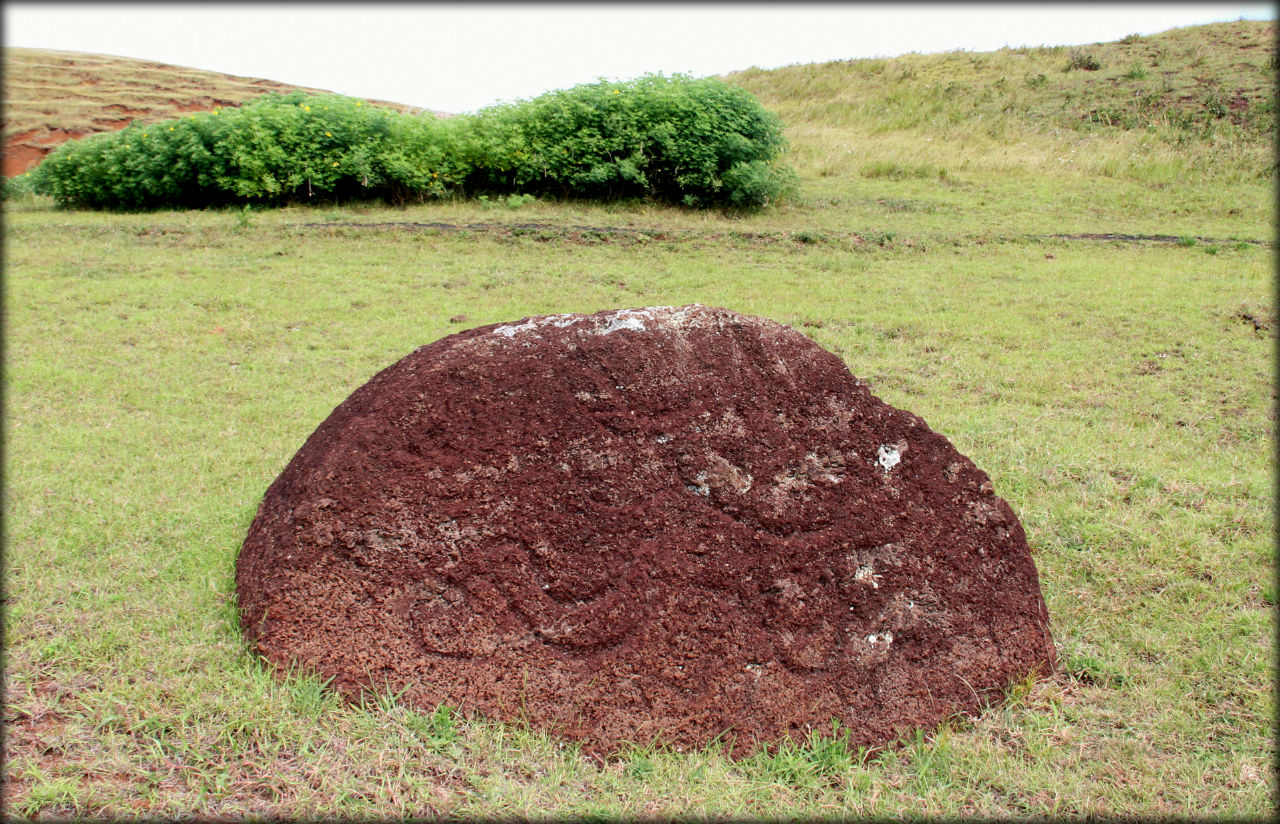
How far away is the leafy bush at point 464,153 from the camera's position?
492 inches

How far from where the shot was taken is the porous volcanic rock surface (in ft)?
8.87

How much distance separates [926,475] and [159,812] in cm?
255

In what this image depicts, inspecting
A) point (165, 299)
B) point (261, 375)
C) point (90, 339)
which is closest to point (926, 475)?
point (261, 375)

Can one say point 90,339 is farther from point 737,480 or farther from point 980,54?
point 980,54

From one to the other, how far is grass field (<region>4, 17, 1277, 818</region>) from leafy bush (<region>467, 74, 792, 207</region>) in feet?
2.08

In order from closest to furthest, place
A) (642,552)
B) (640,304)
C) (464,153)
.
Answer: (642,552) → (640,304) → (464,153)

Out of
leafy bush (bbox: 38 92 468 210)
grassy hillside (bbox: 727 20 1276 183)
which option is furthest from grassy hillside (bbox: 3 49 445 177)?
grassy hillside (bbox: 727 20 1276 183)

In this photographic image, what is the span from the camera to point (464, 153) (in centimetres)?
Result: 1322

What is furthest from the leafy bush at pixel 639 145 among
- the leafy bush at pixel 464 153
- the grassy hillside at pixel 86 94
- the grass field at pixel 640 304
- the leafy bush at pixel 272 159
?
the grassy hillside at pixel 86 94

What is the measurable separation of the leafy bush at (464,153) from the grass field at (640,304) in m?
0.67

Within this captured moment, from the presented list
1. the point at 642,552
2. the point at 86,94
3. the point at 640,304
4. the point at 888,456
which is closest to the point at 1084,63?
the point at 640,304

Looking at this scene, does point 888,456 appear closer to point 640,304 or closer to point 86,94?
point 640,304

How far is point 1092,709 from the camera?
288 centimetres

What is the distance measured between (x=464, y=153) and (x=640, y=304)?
6195 mm
